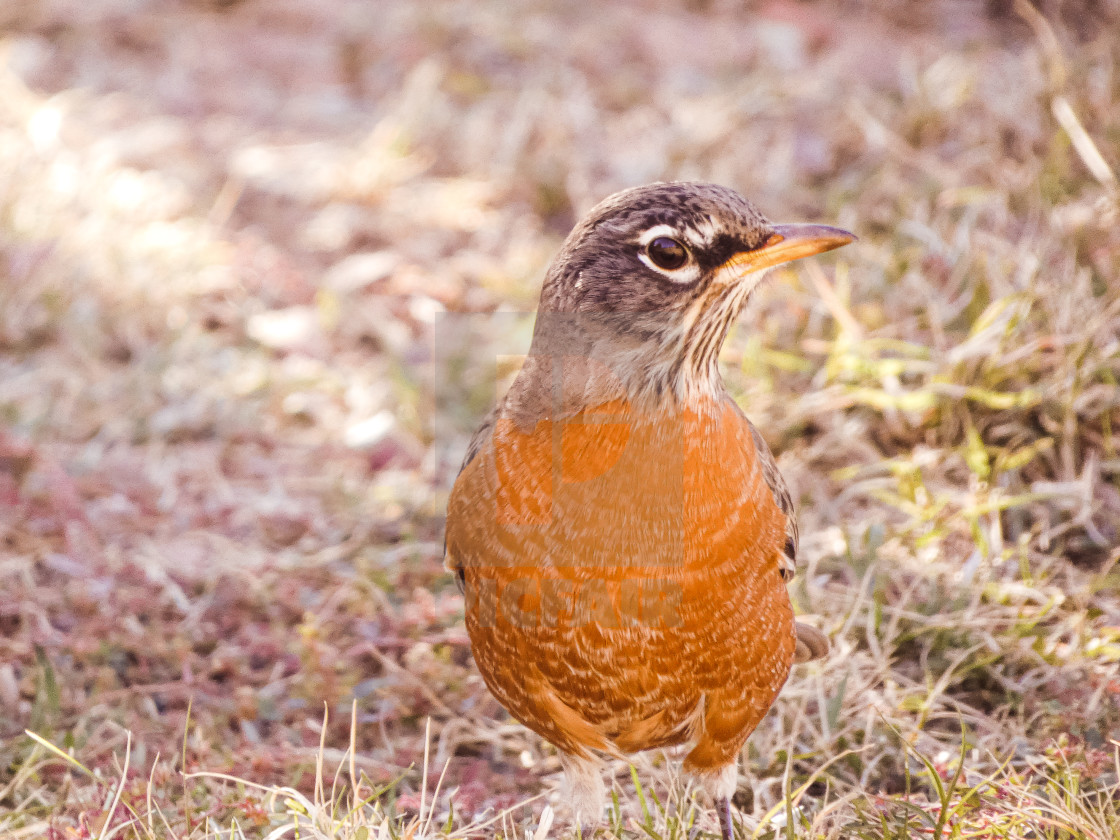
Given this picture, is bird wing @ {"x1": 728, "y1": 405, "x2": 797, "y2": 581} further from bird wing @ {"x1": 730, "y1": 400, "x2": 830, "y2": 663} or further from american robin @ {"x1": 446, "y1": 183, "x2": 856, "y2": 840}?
american robin @ {"x1": 446, "y1": 183, "x2": 856, "y2": 840}

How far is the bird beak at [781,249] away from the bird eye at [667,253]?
0.11 metres

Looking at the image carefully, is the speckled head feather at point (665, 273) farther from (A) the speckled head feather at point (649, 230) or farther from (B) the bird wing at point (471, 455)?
(B) the bird wing at point (471, 455)

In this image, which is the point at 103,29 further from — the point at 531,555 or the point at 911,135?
the point at 531,555

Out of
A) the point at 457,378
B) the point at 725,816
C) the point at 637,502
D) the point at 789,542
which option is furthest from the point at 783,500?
the point at 457,378

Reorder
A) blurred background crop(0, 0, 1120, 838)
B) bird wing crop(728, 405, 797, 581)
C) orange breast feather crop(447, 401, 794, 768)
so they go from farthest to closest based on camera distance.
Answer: blurred background crop(0, 0, 1120, 838), bird wing crop(728, 405, 797, 581), orange breast feather crop(447, 401, 794, 768)

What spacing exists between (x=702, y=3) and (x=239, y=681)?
671 cm

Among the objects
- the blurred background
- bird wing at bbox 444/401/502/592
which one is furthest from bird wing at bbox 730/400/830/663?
bird wing at bbox 444/401/502/592

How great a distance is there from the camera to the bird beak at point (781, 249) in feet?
8.84

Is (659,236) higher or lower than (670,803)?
higher

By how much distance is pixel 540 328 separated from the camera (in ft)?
9.54

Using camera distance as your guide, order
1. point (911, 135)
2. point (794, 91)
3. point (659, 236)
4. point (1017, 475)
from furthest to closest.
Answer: point (794, 91), point (911, 135), point (1017, 475), point (659, 236)

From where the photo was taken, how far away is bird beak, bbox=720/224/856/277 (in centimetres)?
269

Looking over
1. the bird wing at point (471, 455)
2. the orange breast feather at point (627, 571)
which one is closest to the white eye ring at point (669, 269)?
the orange breast feather at point (627, 571)

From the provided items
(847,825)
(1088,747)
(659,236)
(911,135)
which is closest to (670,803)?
(847,825)
